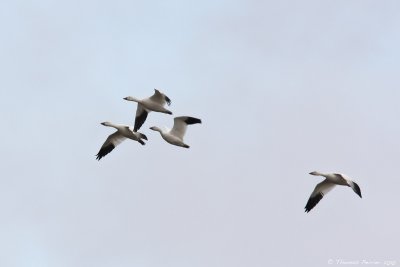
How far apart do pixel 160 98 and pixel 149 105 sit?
0.63m

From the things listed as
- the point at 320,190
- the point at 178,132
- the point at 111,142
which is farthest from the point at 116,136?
the point at 320,190

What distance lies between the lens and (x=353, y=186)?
41344 millimetres

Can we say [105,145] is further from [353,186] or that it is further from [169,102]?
[353,186]

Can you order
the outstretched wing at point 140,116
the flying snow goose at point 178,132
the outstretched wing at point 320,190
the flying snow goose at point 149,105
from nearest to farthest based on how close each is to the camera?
the outstretched wing at point 320,190 → the flying snow goose at point 149,105 → the flying snow goose at point 178,132 → the outstretched wing at point 140,116

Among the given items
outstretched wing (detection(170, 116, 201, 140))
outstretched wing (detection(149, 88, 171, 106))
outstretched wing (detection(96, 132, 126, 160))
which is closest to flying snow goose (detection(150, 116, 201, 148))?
outstretched wing (detection(170, 116, 201, 140))

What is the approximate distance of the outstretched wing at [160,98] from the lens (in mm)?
43438

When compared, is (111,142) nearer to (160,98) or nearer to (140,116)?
(140,116)

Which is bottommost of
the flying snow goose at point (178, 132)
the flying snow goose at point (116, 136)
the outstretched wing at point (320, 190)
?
the outstretched wing at point (320, 190)

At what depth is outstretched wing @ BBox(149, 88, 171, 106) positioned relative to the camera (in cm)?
4344

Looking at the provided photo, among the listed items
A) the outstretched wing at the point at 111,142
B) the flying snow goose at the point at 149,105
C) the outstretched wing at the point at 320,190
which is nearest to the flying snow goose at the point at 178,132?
the flying snow goose at the point at 149,105

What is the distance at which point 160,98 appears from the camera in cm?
4388

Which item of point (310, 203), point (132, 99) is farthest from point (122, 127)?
point (310, 203)

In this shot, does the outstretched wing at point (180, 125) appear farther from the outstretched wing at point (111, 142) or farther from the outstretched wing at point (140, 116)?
the outstretched wing at point (111, 142)

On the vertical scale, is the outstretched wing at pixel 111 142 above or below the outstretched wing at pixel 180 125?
above
